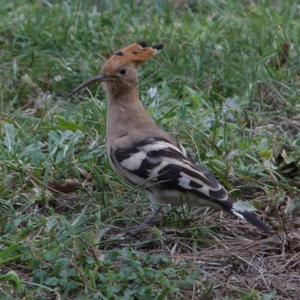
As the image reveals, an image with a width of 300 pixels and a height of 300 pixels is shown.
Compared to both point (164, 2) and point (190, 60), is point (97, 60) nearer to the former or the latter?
point (190, 60)

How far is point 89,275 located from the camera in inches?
173

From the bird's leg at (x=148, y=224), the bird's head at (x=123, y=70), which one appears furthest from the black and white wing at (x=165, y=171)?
the bird's head at (x=123, y=70)

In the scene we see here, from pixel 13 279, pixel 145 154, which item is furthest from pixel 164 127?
pixel 13 279

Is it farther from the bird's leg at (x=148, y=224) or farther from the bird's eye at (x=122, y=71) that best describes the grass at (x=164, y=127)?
the bird's eye at (x=122, y=71)

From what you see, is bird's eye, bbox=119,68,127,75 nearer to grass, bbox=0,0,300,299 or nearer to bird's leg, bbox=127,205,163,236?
grass, bbox=0,0,300,299

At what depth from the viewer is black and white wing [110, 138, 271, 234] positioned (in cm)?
486

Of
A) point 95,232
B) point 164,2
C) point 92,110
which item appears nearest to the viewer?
point 95,232

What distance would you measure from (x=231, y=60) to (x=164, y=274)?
2.51 metres

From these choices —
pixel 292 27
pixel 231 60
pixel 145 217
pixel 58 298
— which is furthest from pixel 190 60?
pixel 58 298

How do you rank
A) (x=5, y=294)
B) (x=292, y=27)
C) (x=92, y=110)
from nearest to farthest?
1. (x=5, y=294)
2. (x=92, y=110)
3. (x=292, y=27)

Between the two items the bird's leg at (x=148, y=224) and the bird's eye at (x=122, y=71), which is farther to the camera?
the bird's eye at (x=122, y=71)

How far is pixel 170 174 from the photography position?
16.2ft

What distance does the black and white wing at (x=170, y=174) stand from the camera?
4.86 metres

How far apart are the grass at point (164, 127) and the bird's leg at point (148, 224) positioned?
0.05 metres
